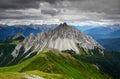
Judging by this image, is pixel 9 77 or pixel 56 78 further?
pixel 56 78

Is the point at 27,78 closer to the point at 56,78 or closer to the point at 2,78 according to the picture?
the point at 2,78

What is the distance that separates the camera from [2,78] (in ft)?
370

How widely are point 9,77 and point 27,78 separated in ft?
32.7

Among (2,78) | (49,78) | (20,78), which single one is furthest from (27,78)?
(49,78)

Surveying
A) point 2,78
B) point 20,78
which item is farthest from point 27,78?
point 2,78

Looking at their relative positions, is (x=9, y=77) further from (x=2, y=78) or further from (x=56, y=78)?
(x=56, y=78)

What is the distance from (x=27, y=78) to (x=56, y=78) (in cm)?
3862

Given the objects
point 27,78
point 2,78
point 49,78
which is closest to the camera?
point 2,78

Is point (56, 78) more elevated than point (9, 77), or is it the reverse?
point (9, 77)

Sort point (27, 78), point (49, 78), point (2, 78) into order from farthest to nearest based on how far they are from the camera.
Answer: point (49, 78) < point (27, 78) < point (2, 78)

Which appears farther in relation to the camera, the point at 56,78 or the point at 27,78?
the point at 56,78

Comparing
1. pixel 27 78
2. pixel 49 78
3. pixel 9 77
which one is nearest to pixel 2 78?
pixel 9 77

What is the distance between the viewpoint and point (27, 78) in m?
123

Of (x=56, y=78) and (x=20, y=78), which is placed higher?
(x=20, y=78)
